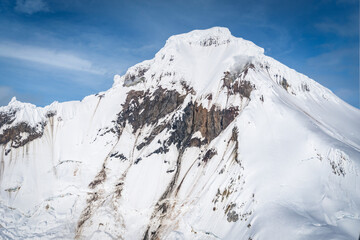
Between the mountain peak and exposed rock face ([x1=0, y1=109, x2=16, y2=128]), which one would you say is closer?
the mountain peak

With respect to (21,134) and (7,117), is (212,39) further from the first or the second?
(7,117)

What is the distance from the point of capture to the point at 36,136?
95.9 meters

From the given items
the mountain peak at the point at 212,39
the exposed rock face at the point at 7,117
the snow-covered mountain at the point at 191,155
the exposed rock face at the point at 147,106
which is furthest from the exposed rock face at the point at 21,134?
the mountain peak at the point at 212,39

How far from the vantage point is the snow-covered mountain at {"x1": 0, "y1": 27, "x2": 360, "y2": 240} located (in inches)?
1740

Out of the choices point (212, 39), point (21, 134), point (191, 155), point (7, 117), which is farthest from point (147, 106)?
point (7, 117)

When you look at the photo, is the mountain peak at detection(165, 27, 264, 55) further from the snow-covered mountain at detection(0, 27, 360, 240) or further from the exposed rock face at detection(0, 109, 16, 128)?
the exposed rock face at detection(0, 109, 16, 128)

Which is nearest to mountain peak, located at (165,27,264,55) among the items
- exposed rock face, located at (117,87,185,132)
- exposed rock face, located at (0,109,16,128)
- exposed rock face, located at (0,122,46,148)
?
exposed rock face, located at (117,87,185,132)

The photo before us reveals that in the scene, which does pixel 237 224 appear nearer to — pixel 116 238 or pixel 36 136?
pixel 116 238

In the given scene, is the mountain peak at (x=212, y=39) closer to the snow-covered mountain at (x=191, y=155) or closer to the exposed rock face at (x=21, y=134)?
the snow-covered mountain at (x=191, y=155)

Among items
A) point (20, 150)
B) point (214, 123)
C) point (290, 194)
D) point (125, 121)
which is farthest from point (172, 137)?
point (20, 150)

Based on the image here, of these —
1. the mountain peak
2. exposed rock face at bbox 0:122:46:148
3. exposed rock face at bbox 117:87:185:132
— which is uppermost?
the mountain peak

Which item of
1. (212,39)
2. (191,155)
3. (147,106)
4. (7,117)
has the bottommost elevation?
(7,117)

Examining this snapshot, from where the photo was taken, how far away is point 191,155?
7788 cm

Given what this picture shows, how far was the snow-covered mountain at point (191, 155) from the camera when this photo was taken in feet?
145
